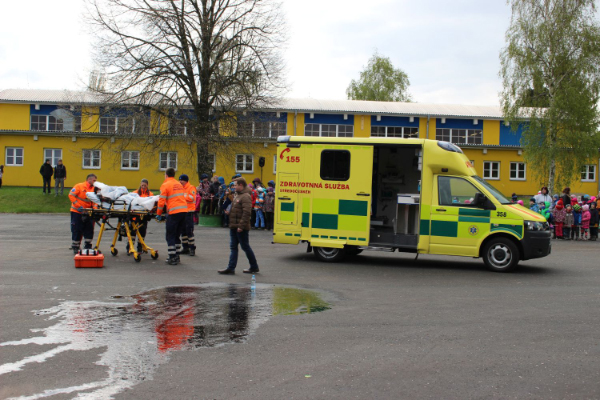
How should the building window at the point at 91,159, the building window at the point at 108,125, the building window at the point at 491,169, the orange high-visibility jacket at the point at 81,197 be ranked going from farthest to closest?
1. the building window at the point at 491,169
2. the building window at the point at 91,159
3. the building window at the point at 108,125
4. the orange high-visibility jacket at the point at 81,197

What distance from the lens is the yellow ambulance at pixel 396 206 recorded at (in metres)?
12.0

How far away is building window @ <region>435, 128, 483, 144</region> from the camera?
44312mm

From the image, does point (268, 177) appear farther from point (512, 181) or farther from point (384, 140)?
point (384, 140)

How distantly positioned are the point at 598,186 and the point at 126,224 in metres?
41.5

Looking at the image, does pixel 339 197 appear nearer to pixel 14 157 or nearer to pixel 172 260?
pixel 172 260

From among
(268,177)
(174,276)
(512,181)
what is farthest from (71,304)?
(512,181)

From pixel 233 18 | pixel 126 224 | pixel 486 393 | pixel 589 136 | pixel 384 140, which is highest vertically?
pixel 233 18

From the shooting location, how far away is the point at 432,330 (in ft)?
22.0

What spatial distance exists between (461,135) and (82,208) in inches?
1450

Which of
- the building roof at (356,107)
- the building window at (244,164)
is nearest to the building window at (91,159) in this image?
the building roof at (356,107)

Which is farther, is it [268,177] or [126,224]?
[268,177]

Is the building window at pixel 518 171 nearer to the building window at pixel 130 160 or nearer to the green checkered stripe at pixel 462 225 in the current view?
the building window at pixel 130 160

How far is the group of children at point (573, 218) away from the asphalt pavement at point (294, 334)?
32.6ft

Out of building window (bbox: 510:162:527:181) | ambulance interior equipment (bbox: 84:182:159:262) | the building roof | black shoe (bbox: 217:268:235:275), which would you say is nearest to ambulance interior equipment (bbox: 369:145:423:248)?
black shoe (bbox: 217:268:235:275)
